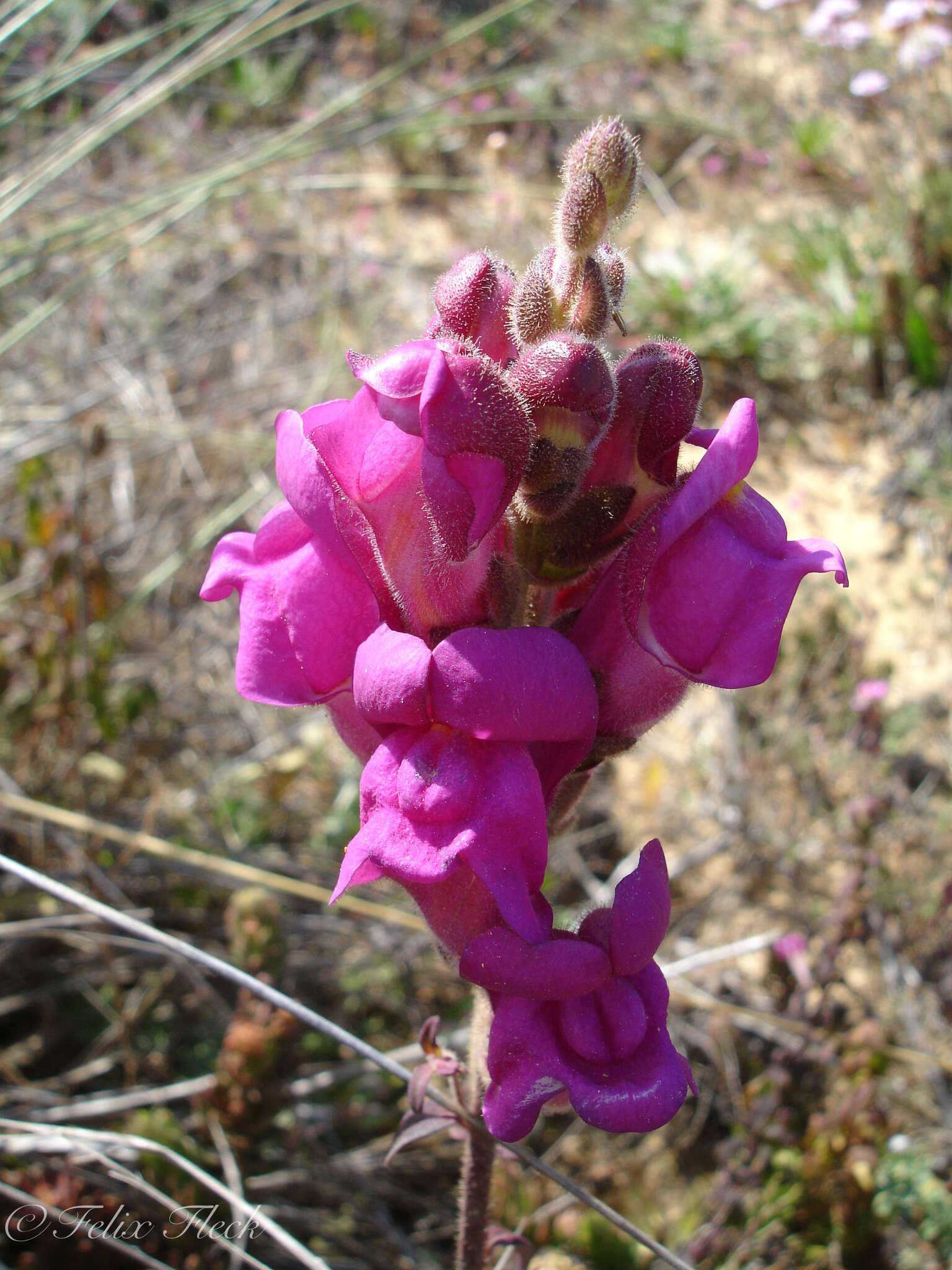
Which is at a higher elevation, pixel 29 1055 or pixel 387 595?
pixel 387 595

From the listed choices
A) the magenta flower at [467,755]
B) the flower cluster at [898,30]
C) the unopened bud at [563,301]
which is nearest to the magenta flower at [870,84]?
the flower cluster at [898,30]

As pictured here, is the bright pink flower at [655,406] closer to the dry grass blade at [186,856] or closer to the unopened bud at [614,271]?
the unopened bud at [614,271]

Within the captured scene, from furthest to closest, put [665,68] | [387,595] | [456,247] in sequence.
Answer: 1. [665,68]
2. [456,247]
3. [387,595]

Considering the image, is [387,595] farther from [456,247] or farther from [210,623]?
[456,247]

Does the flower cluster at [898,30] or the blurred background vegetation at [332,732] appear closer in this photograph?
the blurred background vegetation at [332,732]

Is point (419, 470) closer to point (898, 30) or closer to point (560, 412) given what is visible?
point (560, 412)

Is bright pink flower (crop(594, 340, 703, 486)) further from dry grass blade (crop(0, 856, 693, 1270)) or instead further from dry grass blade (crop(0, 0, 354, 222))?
dry grass blade (crop(0, 0, 354, 222))

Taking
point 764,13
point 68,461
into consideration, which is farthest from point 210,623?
point 764,13

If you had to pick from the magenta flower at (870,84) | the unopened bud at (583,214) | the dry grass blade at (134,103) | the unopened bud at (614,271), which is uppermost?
the dry grass blade at (134,103)
